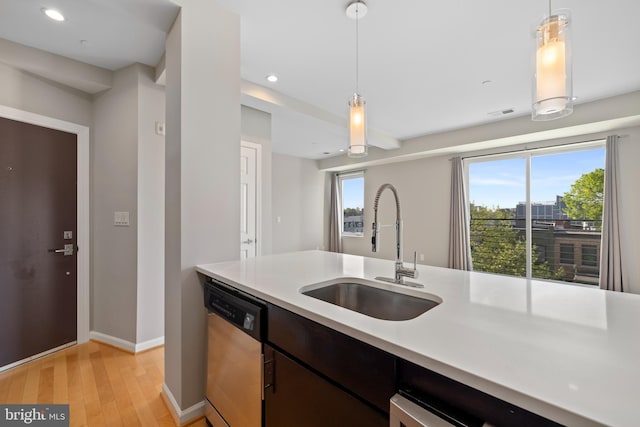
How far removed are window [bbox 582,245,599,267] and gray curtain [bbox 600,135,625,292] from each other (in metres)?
0.18

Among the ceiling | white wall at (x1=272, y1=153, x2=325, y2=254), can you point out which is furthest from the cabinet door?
white wall at (x1=272, y1=153, x2=325, y2=254)

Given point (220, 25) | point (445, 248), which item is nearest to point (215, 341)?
point (220, 25)

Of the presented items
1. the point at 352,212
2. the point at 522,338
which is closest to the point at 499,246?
the point at 352,212

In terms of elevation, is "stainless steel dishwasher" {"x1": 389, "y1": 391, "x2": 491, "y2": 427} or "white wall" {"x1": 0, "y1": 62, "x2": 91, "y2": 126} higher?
"white wall" {"x1": 0, "y1": 62, "x2": 91, "y2": 126}

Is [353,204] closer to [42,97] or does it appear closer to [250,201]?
[250,201]

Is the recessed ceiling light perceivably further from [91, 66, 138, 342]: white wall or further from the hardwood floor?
the hardwood floor

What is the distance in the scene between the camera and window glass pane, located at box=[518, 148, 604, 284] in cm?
380

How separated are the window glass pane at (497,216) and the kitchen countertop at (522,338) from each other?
3813mm

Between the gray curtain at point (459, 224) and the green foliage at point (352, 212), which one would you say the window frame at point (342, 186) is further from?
the gray curtain at point (459, 224)

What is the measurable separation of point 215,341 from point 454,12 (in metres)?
2.53

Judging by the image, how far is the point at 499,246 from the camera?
462cm

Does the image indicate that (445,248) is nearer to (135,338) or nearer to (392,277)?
(392,277)

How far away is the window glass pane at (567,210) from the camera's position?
12.5 ft

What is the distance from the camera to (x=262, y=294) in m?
1.14
